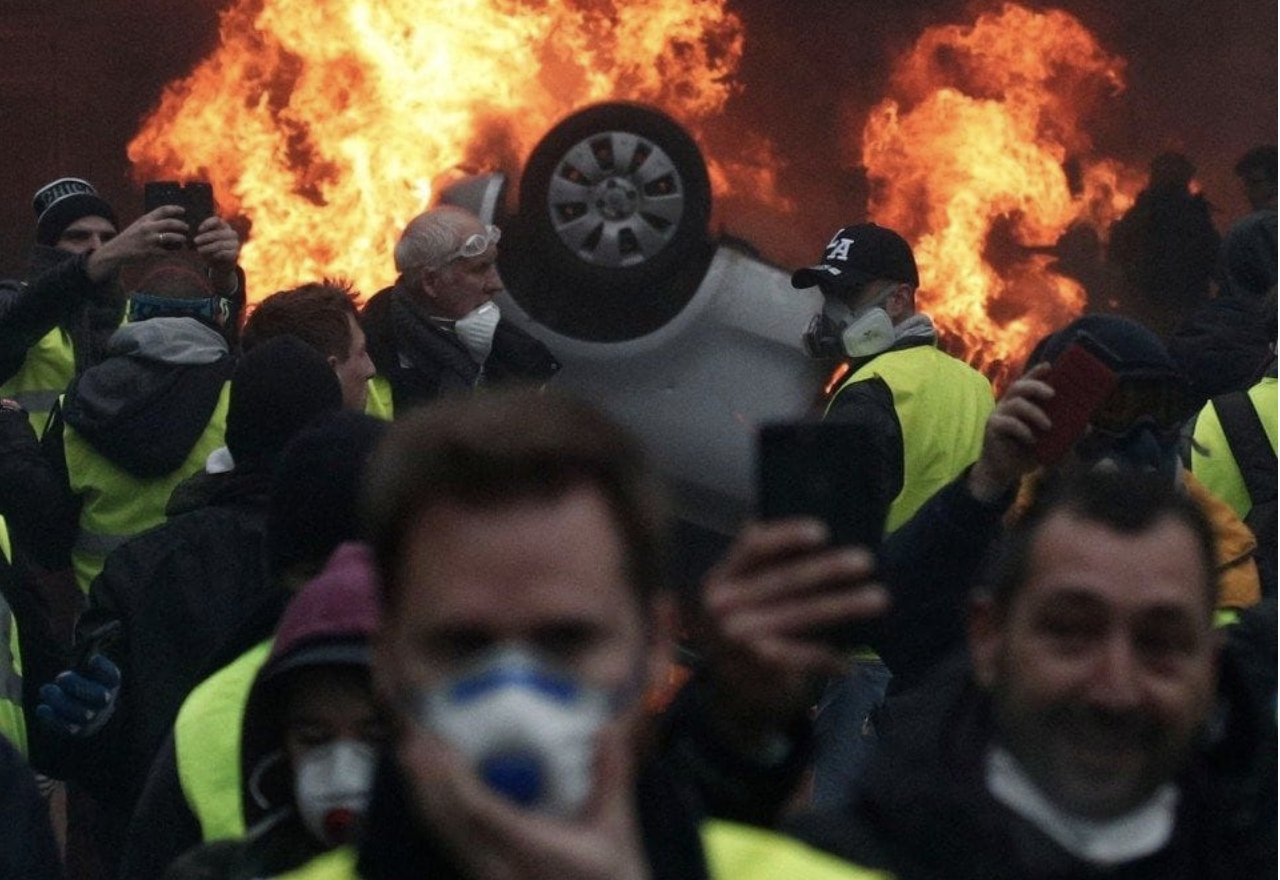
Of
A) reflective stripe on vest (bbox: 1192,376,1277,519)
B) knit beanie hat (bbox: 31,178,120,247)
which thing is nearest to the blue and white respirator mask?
reflective stripe on vest (bbox: 1192,376,1277,519)

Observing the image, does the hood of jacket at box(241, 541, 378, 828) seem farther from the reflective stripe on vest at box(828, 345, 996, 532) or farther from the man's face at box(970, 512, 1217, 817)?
the reflective stripe on vest at box(828, 345, 996, 532)

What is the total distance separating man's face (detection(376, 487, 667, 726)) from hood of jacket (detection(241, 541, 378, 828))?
1039mm

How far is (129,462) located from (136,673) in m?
1.49

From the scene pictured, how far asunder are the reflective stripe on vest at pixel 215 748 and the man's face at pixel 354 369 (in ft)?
6.44

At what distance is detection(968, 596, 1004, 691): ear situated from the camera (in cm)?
271

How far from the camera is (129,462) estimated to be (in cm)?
624

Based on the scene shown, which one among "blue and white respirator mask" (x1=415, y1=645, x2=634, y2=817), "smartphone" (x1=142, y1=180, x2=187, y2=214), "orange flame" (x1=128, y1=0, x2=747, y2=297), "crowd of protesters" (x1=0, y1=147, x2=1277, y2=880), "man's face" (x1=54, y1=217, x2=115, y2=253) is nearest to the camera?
"blue and white respirator mask" (x1=415, y1=645, x2=634, y2=817)

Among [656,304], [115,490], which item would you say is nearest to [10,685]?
[115,490]

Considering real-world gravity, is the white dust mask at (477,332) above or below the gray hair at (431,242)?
below

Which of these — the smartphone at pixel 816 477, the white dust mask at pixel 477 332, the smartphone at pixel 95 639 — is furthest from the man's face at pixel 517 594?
the white dust mask at pixel 477 332

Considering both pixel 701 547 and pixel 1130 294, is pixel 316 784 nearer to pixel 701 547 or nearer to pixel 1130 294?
pixel 701 547

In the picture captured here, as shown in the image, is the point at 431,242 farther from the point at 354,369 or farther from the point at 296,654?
the point at 296,654

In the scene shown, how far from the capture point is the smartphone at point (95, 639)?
480cm

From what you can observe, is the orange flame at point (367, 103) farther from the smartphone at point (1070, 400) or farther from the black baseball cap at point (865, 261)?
the smartphone at point (1070, 400)
